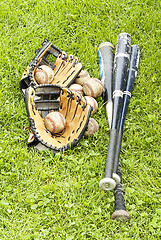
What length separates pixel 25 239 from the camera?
2.95 m

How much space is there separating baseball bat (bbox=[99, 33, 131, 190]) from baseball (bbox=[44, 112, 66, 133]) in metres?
0.55

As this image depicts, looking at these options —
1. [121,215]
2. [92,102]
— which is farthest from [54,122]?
[121,215]

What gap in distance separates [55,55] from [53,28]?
2.89 ft

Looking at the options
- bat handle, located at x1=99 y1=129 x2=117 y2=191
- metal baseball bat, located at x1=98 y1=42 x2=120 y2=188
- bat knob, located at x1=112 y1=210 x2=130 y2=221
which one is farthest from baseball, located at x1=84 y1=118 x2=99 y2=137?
bat knob, located at x1=112 y1=210 x2=130 y2=221

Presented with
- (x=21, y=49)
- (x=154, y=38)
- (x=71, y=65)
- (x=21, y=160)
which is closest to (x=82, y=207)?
(x=21, y=160)

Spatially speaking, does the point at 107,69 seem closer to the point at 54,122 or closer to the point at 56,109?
the point at 56,109

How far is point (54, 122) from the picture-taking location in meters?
3.71

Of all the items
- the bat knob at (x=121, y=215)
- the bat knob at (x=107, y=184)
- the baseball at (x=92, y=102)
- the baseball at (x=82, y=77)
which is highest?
the baseball at (x=82, y=77)

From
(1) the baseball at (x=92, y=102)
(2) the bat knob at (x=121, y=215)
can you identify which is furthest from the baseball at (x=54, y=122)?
(2) the bat knob at (x=121, y=215)

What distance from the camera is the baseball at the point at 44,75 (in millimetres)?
4180

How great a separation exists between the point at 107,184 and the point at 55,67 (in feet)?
6.44

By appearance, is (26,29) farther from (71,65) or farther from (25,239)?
(25,239)

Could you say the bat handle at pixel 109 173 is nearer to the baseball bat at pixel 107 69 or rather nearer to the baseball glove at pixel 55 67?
the baseball bat at pixel 107 69

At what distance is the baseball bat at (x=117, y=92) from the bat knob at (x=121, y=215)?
9.0 inches
